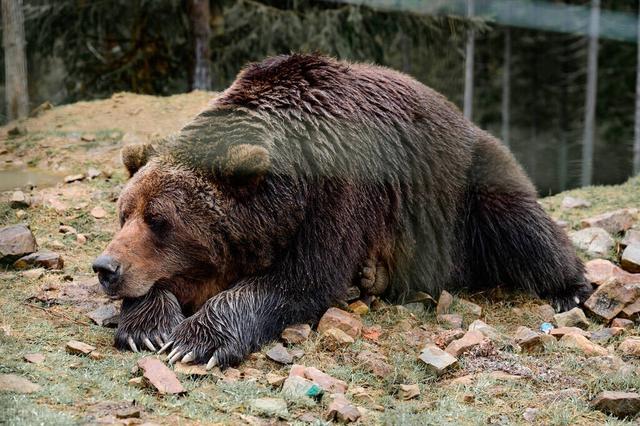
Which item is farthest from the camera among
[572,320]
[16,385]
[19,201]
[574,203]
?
[574,203]

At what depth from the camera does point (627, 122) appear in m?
27.0

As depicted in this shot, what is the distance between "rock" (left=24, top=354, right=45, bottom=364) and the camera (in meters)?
3.59

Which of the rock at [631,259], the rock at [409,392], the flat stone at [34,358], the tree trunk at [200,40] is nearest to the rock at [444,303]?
the rock at [409,392]

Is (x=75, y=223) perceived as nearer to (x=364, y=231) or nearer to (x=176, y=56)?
(x=364, y=231)

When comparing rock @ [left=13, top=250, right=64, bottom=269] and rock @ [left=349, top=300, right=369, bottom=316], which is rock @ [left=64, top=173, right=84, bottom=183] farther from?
A: rock @ [left=349, top=300, right=369, bottom=316]

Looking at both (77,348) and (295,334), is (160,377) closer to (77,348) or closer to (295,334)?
(77,348)

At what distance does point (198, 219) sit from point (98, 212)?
2.06 metres

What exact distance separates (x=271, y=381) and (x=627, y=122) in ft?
85.0

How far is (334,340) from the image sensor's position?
4227 mm

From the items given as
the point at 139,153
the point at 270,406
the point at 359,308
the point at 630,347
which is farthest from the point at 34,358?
the point at 630,347

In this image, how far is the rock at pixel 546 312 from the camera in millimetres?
5105

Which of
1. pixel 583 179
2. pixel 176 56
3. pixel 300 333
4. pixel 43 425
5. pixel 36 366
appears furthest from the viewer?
pixel 583 179

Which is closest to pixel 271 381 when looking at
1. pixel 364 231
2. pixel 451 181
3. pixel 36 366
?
pixel 36 366

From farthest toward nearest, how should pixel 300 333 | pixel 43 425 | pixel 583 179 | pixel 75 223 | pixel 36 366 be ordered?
pixel 583 179, pixel 75 223, pixel 300 333, pixel 36 366, pixel 43 425
